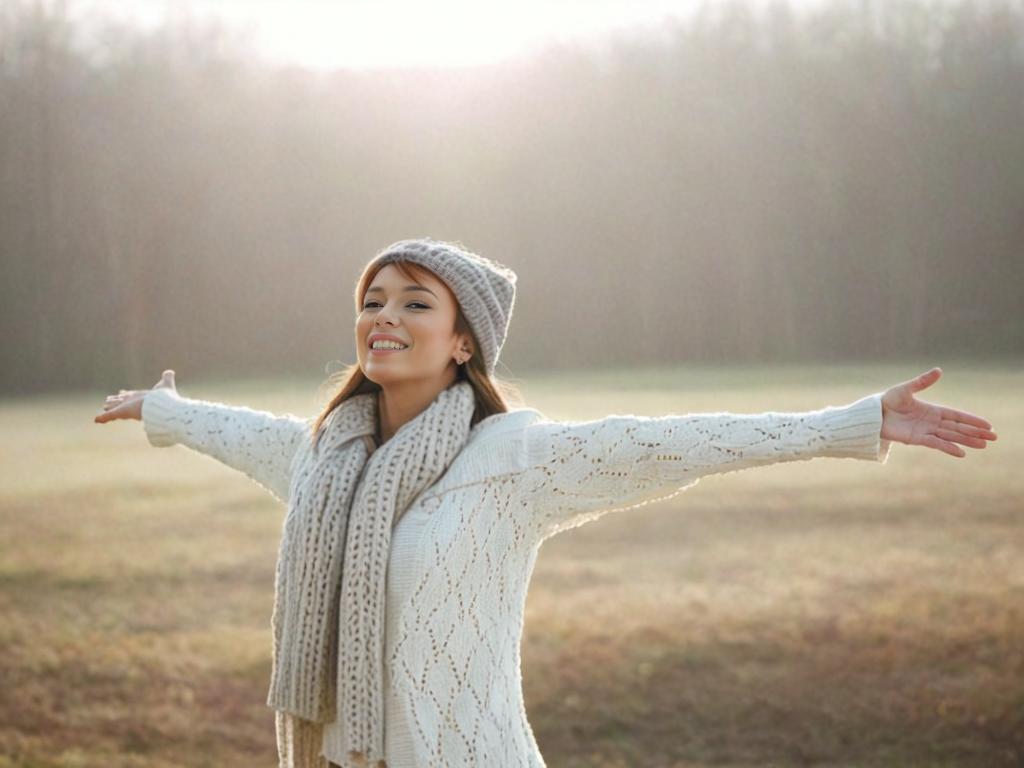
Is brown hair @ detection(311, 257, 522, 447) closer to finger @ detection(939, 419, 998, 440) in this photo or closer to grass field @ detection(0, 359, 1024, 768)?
finger @ detection(939, 419, 998, 440)

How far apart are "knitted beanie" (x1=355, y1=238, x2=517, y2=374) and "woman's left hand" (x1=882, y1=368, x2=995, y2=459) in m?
0.66

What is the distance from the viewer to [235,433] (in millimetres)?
2273

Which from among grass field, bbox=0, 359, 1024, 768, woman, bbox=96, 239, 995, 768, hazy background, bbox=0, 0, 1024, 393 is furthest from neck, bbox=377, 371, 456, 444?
hazy background, bbox=0, 0, 1024, 393

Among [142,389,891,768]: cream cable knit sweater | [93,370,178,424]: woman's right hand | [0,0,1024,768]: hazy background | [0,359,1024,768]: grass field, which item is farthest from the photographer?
[0,0,1024,768]: hazy background

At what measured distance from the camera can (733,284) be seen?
43.1 feet

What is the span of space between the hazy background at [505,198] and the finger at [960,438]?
10.9 meters

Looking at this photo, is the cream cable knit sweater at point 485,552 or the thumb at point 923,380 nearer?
the thumb at point 923,380

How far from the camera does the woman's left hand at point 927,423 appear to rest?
158cm

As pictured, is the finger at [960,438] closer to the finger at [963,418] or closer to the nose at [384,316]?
the finger at [963,418]

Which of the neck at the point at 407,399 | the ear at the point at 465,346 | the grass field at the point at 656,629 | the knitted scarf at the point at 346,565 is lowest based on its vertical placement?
the grass field at the point at 656,629

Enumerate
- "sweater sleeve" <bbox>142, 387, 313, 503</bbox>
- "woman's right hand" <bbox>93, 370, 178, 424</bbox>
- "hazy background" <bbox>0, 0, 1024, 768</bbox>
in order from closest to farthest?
"sweater sleeve" <bbox>142, 387, 313, 503</bbox> → "woman's right hand" <bbox>93, 370, 178, 424</bbox> → "hazy background" <bbox>0, 0, 1024, 768</bbox>

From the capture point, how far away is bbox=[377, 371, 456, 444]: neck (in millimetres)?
1973

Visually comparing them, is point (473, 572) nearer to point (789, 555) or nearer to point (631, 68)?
point (789, 555)

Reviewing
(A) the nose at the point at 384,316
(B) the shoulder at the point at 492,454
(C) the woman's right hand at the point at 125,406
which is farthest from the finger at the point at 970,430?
(C) the woman's right hand at the point at 125,406
